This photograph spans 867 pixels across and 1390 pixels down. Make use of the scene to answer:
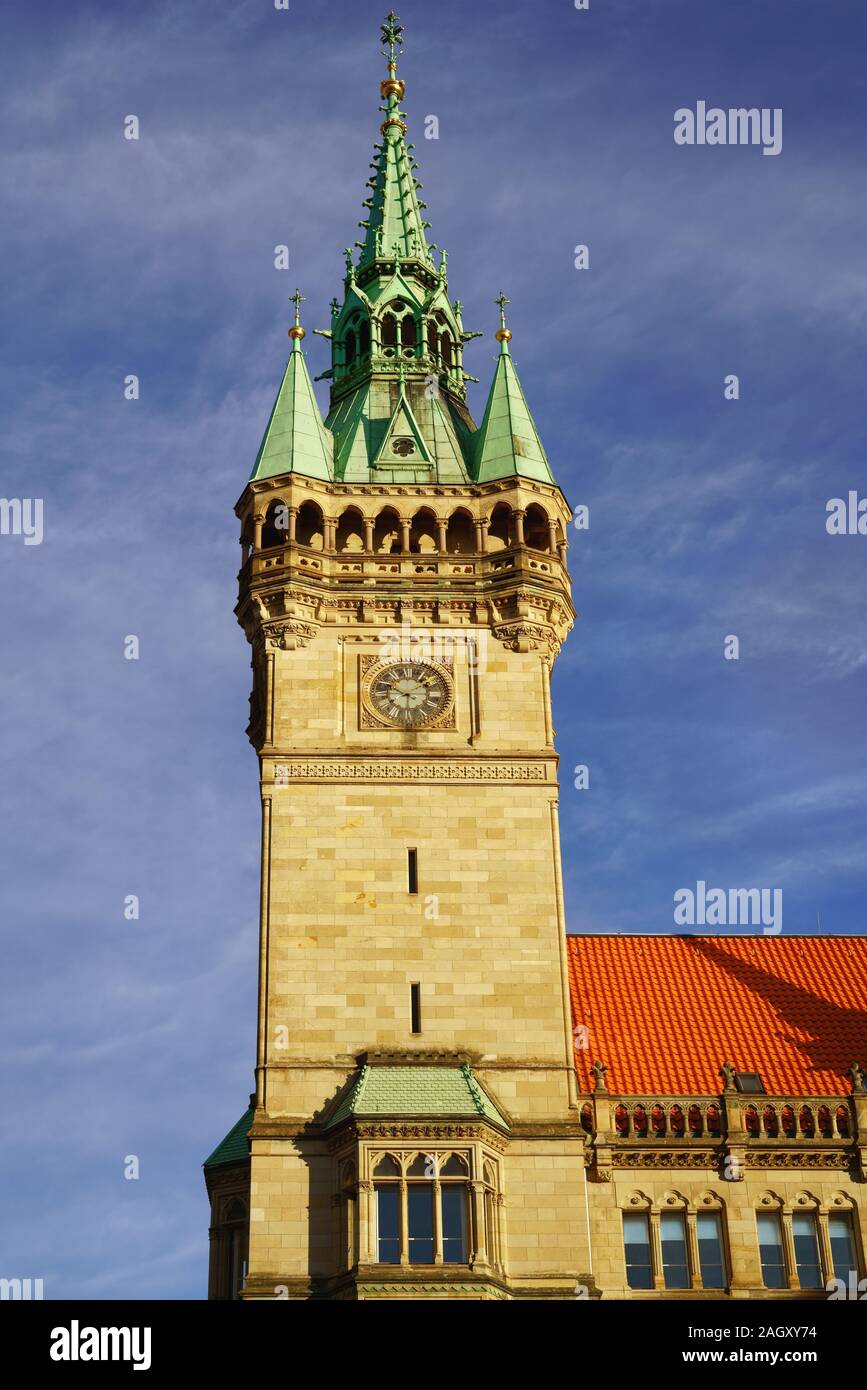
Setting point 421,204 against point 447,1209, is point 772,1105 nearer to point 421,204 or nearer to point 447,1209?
point 447,1209

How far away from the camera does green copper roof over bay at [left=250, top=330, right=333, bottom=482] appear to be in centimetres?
6191

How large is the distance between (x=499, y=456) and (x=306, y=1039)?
19.9 metres

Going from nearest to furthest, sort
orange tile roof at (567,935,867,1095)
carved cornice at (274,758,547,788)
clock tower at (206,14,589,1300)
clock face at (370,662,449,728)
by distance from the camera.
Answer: clock tower at (206,14,589,1300)
carved cornice at (274,758,547,788)
clock face at (370,662,449,728)
orange tile roof at (567,935,867,1095)

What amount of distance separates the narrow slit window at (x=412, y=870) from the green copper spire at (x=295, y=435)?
12.7 m

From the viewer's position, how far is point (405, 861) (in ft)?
183

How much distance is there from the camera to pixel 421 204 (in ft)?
242

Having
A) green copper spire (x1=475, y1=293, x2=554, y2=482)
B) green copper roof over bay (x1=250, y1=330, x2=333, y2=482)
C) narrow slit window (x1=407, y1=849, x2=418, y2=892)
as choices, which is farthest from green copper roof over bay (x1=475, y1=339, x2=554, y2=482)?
narrow slit window (x1=407, y1=849, x2=418, y2=892)

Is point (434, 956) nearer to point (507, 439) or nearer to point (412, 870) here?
point (412, 870)

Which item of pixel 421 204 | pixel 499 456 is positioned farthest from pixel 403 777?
pixel 421 204

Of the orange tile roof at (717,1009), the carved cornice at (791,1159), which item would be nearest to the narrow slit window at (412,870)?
the orange tile roof at (717,1009)

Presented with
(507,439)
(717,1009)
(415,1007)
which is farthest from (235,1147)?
(507,439)

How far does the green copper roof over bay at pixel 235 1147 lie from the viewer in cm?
5597

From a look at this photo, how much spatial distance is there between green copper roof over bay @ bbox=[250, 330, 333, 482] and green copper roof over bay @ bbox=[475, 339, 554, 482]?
15.9 feet

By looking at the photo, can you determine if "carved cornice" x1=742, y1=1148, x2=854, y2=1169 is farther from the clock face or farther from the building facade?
the clock face
